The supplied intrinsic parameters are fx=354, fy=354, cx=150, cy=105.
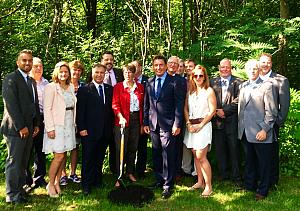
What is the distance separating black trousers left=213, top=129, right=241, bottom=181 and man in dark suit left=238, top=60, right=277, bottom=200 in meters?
0.41

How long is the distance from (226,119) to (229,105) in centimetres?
25

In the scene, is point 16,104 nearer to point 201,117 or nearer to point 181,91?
point 181,91

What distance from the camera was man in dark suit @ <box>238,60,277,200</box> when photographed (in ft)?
16.6

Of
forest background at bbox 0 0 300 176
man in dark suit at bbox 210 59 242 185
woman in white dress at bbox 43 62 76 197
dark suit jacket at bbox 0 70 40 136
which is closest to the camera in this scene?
dark suit jacket at bbox 0 70 40 136

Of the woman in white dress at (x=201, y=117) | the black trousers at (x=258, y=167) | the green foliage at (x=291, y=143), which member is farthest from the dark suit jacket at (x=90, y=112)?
the green foliage at (x=291, y=143)

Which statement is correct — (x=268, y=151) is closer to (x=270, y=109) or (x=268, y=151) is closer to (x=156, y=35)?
(x=270, y=109)

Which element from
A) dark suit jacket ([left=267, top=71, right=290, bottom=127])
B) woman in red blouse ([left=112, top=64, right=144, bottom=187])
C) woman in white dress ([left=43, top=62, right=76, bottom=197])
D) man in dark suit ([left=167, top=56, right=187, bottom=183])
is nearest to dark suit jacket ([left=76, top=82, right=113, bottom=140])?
woman in white dress ([left=43, top=62, right=76, bottom=197])

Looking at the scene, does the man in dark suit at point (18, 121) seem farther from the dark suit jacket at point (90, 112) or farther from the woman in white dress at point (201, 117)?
the woman in white dress at point (201, 117)

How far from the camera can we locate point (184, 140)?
18.7 feet

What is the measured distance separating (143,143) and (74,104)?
155 centimetres

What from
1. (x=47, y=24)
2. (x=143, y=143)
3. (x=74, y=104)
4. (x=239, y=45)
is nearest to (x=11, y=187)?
(x=74, y=104)

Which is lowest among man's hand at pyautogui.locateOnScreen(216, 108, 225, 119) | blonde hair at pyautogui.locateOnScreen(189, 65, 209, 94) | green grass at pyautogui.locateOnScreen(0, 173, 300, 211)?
green grass at pyautogui.locateOnScreen(0, 173, 300, 211)

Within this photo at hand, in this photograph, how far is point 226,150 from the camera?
238 inches

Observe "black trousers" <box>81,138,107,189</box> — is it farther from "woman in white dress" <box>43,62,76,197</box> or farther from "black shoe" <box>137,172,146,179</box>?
"black shoe" <box>137,172,146,179</box>
